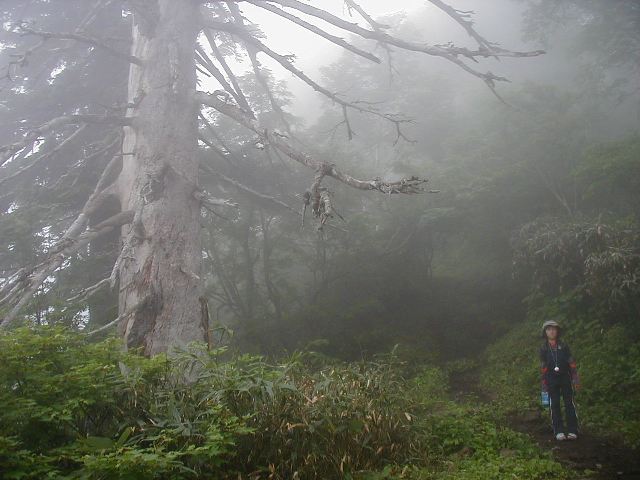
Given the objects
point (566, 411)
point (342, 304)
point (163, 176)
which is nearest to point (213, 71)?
point (163, 176)

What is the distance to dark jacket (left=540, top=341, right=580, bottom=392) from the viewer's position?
244 inches

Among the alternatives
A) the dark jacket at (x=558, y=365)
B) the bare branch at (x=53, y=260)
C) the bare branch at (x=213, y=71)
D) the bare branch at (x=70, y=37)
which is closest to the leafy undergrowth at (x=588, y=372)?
the dark jacket at (x=558, y=365)

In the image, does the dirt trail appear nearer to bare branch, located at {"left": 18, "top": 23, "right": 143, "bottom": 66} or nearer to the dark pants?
the dark pants

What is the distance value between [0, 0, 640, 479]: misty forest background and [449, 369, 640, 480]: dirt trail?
24 cm

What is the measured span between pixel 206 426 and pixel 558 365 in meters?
4.99

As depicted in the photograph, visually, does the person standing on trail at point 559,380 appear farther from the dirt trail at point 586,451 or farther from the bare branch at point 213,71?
the bare branch at point 213,71

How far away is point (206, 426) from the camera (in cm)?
328

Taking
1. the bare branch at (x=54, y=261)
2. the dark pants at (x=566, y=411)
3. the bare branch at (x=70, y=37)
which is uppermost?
the bare branch at (x=70, y=37)

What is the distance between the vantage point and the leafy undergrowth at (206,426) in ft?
8.61

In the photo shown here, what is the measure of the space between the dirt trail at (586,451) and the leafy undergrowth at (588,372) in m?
0.25

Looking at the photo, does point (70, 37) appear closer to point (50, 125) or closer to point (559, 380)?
point (50, 125)

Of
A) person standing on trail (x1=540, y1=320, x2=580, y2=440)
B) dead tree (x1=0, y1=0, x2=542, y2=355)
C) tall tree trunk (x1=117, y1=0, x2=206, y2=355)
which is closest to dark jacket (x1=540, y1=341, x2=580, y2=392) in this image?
person standing on trail (x1=540, y1=320, x2=580, y2=440)

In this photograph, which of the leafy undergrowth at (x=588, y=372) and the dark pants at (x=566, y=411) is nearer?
the dark pants at (x=566, y=411)

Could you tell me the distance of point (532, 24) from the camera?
20.9m
